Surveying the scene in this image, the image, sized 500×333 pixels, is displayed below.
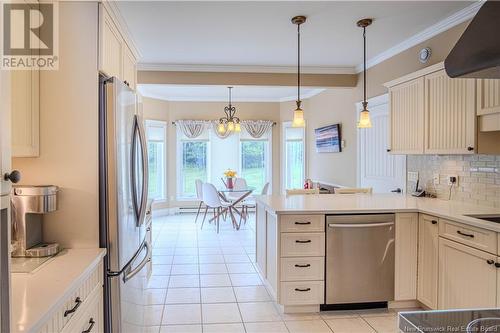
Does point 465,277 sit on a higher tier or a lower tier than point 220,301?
higher

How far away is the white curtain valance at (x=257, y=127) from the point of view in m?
8.30

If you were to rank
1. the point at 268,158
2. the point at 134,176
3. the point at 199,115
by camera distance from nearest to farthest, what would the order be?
1. the point at 134,176
2. the point at 199,115
3. the point at 268,158

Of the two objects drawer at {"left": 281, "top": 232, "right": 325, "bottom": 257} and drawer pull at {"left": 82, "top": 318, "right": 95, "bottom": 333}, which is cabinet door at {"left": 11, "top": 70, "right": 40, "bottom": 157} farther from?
drawer at {"left": 281, "top": 232, "right": 325, "bottom": 257}

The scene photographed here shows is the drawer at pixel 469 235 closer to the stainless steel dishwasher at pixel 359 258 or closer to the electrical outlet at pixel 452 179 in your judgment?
the stainless steel dishwasher at pixel 359 258

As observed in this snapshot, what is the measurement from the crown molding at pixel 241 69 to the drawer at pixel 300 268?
297 centimetres

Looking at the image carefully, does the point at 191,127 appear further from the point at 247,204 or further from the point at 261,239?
the point at 261,239

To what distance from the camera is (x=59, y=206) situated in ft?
6.85

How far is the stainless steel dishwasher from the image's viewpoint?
121 inches

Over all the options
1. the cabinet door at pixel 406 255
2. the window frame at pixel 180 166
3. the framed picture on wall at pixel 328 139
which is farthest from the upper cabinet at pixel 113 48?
the window frame at pixel 180 166

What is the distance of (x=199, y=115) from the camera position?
824cm

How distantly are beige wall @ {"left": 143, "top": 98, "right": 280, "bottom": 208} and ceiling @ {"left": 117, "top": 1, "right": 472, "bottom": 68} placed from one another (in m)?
3.28

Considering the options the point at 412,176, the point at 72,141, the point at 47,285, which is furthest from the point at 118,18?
the point at 412,176

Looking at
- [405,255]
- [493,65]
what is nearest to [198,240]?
Result: [405,255]

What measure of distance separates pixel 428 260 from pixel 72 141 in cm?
278
